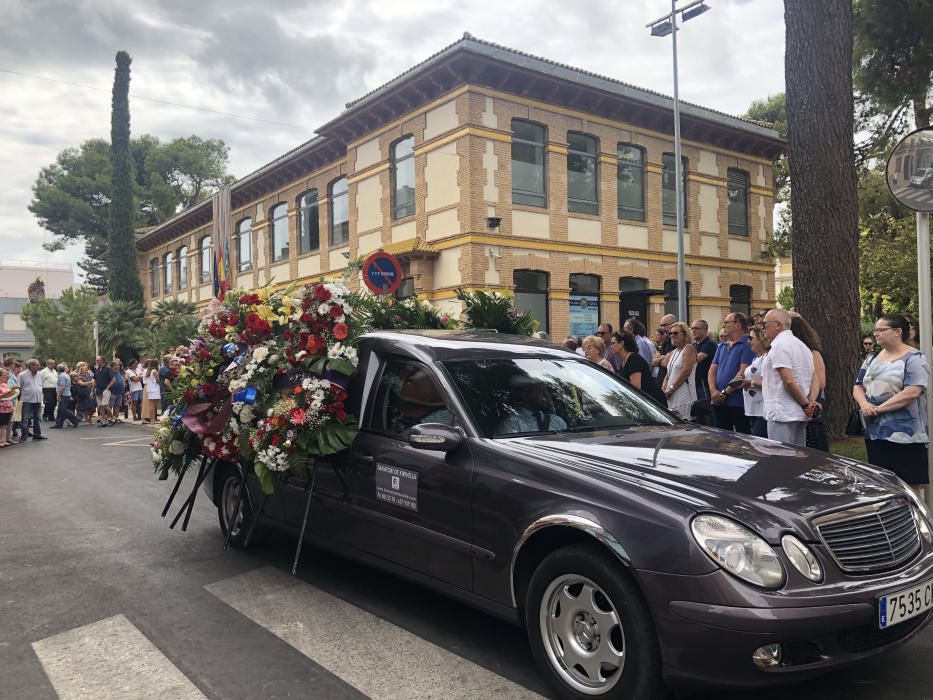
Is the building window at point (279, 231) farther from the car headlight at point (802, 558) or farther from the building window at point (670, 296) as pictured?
the car headlight at point (802, 558)

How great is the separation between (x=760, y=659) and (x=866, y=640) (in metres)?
0.50

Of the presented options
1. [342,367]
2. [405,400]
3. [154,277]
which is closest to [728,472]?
[405,400]

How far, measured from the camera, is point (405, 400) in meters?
4.65

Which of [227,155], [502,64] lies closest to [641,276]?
[502,64]

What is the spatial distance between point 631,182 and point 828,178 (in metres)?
13.6

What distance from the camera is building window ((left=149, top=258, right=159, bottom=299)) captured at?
4509 cm

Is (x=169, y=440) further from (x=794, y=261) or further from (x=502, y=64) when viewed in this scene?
(x=502, y=64)

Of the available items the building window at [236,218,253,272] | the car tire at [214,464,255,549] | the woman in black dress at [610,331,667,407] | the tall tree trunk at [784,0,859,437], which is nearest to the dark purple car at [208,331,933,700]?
the car tire at [214,464,255,549]

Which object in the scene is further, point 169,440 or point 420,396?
point 169,440

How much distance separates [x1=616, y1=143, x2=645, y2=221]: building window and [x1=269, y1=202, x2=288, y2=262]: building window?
13031 mm

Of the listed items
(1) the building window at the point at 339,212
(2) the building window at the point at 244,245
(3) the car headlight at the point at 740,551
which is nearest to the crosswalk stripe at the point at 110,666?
(3) the car headlight at the point at 740,551

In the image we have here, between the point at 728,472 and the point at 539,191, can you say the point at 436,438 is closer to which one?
the point at 728,472

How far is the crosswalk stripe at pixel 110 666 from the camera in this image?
3.57 meters

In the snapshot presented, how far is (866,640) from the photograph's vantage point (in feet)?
10.1
